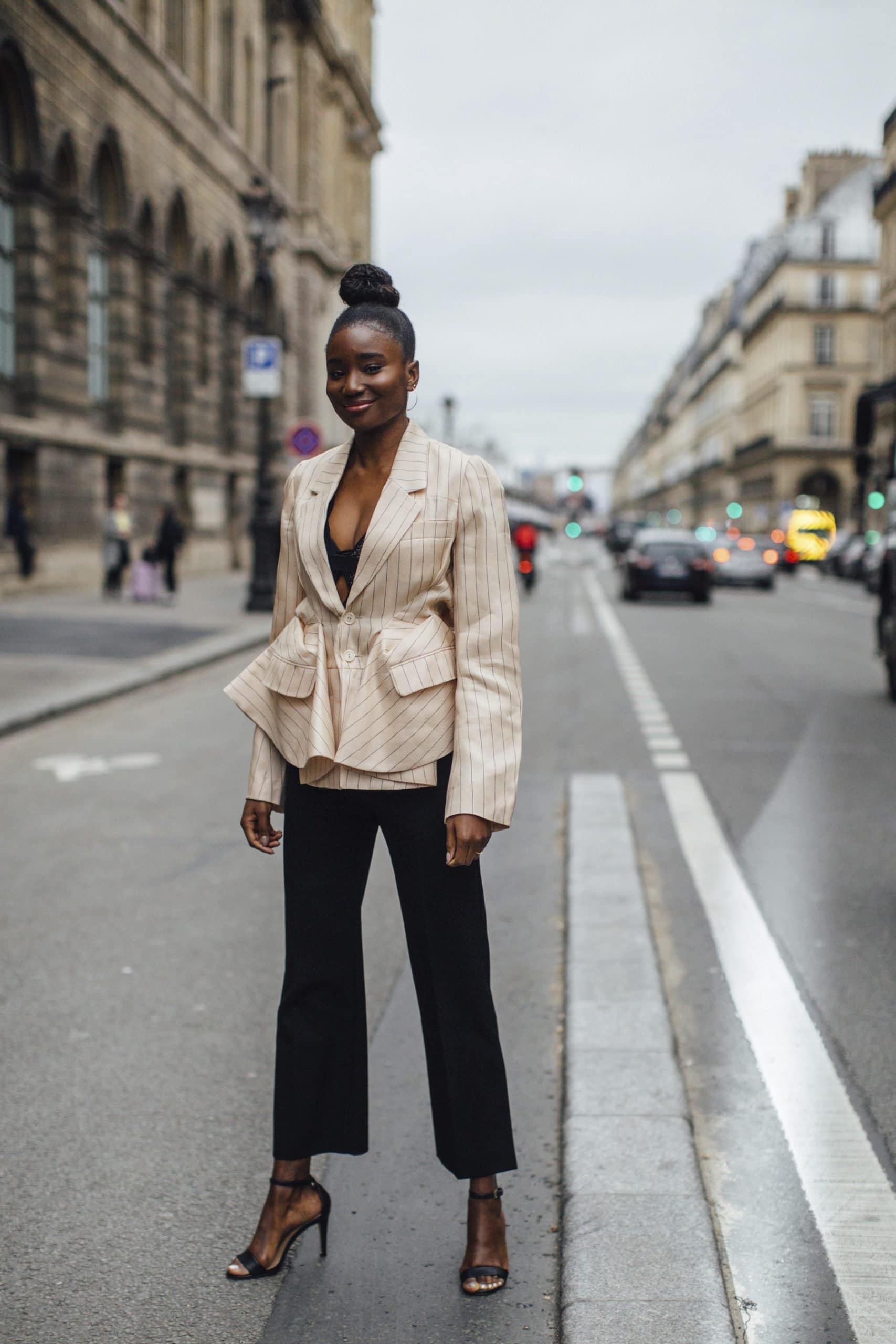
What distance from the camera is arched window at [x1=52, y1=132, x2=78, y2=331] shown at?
25984 mm

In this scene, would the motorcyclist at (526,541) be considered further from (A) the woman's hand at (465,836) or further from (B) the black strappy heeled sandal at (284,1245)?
(A) the woman's hand at (465,836)

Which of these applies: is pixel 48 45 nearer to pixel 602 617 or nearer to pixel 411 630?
pixel 602 617

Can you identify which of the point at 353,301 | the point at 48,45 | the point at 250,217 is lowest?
the point at 353,301

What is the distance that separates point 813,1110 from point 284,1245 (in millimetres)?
1473

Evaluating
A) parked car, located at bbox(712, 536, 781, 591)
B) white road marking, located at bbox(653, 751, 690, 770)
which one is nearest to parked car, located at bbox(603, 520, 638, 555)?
parked car, located at bbox(712, 536, 781, 591)

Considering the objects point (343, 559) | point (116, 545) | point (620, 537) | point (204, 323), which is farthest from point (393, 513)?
point (620, 537)

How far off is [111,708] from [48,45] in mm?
15698

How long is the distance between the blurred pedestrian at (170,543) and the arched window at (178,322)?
→ 28.5 ft

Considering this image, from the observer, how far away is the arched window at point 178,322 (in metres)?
33.8

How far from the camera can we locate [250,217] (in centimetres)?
2392

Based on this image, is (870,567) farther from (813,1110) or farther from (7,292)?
(813,1110)

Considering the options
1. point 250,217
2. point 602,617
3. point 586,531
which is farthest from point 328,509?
point 586,531

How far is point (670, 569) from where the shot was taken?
32.7 meters

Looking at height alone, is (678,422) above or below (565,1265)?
above
